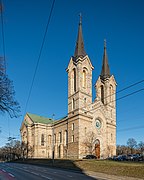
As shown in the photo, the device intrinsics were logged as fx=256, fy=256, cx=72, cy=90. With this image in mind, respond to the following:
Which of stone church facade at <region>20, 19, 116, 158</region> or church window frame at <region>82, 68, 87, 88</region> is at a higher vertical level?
church window frame at <region>82, 68, 87, 88</region>

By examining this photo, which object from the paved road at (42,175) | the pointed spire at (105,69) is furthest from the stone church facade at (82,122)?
the paved road at (42,175)

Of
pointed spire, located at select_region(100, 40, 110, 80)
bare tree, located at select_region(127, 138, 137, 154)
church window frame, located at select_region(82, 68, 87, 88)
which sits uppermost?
pointed spire, located at select_region(100, 40, 110, 80)

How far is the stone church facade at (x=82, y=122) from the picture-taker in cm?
6531

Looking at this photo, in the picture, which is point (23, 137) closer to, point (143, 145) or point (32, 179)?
point (143, 145)

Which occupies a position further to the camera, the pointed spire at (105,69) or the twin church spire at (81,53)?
the pointed spire at (105,69)

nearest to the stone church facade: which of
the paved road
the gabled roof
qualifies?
the gabled roof

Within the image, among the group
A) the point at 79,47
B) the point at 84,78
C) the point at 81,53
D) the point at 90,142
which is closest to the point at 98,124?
the point at 90,142

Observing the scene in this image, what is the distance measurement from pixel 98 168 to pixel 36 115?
7115cm

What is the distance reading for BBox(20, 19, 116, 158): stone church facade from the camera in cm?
6531

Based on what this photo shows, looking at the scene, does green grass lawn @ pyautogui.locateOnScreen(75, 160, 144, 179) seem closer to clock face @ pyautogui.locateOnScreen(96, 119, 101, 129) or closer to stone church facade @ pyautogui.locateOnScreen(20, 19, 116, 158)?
stone church facade @ pyautogui.locateOnScreen(20, 19, 116, 158)

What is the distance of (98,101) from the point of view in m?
73.7

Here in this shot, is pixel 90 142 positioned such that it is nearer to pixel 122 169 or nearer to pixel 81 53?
pixel 81 53

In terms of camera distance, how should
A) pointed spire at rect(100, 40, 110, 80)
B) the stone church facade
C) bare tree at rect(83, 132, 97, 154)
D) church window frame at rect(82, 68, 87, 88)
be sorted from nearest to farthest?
bare tree at rect(83, 132, 97, 154), the stone church facade, church window frame at rect(82, 68, 87, 88), pointed spire at rect(100, 40, 110, 80)

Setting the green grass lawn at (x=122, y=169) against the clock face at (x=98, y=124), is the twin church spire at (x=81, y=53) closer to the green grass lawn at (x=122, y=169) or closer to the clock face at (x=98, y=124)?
the clock face at (x=98, y=124)
